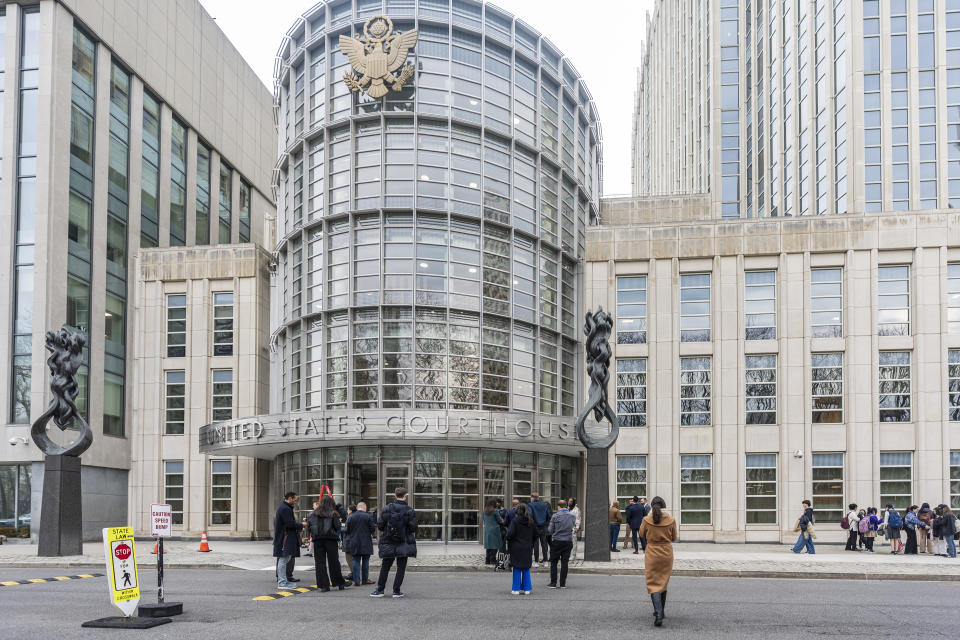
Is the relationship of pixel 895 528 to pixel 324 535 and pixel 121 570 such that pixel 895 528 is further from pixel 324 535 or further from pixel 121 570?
pixel 121 570

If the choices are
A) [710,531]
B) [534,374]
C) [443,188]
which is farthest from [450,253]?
[710,531]

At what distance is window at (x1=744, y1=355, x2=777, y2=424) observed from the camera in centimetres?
3494

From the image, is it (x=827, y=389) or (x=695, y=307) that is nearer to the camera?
(x=827, y=389)

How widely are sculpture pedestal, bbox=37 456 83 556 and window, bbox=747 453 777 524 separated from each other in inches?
888

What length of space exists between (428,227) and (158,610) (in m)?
21.4

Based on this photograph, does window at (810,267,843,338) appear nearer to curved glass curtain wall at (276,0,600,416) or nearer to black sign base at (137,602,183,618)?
curved glass curtain wall at (276,0,600,416)

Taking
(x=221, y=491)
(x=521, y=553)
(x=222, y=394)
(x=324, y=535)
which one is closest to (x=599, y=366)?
(x=521, y=553)

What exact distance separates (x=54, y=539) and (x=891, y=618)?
2062cm

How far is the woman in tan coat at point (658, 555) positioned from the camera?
12.5 metres

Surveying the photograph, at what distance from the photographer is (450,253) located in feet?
109

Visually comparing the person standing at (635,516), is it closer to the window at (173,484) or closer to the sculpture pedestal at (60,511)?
the sculpture pedestal at (60,511)

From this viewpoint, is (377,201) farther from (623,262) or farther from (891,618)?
(891,618)

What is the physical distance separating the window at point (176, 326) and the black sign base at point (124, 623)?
2828 cm

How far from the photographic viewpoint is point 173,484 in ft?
128
